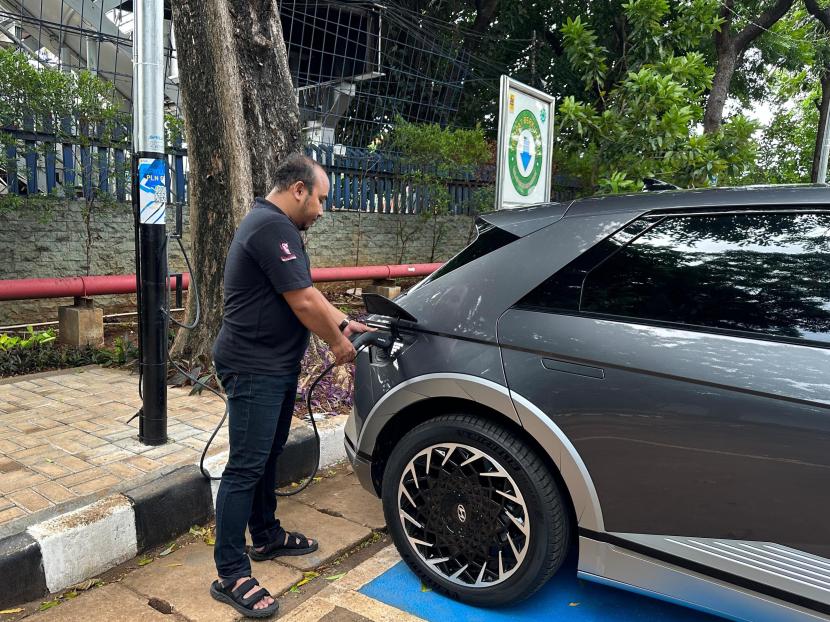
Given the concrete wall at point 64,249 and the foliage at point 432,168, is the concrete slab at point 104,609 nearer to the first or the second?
the concrete wall at point 64,249

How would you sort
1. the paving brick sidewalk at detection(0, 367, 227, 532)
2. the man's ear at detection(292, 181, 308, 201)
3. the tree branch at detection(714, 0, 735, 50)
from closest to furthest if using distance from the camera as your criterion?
the man's ear at detection(292, 181, 308, 201), the paving brick sidewalk at detection(0, 367, 227, 532), the tree branch at detection(714, 0, 735, 50)

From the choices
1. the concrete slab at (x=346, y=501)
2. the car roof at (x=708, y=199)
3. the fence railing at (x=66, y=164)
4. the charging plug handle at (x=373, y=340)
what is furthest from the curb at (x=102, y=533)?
the fence railing at (x=66, y=164)

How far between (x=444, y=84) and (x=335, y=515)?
37.8 feet

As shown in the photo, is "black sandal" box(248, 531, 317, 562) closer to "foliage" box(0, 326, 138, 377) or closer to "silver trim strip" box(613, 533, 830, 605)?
"silver trim strip" box(613, 533, 830, 605)

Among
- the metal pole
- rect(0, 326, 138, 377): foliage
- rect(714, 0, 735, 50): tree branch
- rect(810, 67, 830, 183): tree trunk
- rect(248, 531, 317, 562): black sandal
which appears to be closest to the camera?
rect(248, 531, 317, 562): black sandal

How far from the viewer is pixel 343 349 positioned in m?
2.63

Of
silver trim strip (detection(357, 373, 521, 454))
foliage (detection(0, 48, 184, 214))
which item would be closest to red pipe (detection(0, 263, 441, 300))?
foliage (detection(0, 48, 184, 214))

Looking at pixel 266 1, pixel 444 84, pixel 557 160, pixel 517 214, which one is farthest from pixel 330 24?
pixel 517 214

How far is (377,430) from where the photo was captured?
2.91 meters

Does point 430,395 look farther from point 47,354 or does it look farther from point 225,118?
point 47,354

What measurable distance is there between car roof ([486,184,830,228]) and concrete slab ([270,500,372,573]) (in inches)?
69.0

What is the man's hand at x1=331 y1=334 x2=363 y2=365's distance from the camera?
2615mm

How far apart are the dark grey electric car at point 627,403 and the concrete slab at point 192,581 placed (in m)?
0.59

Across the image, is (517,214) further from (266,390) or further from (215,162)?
(215,162)
